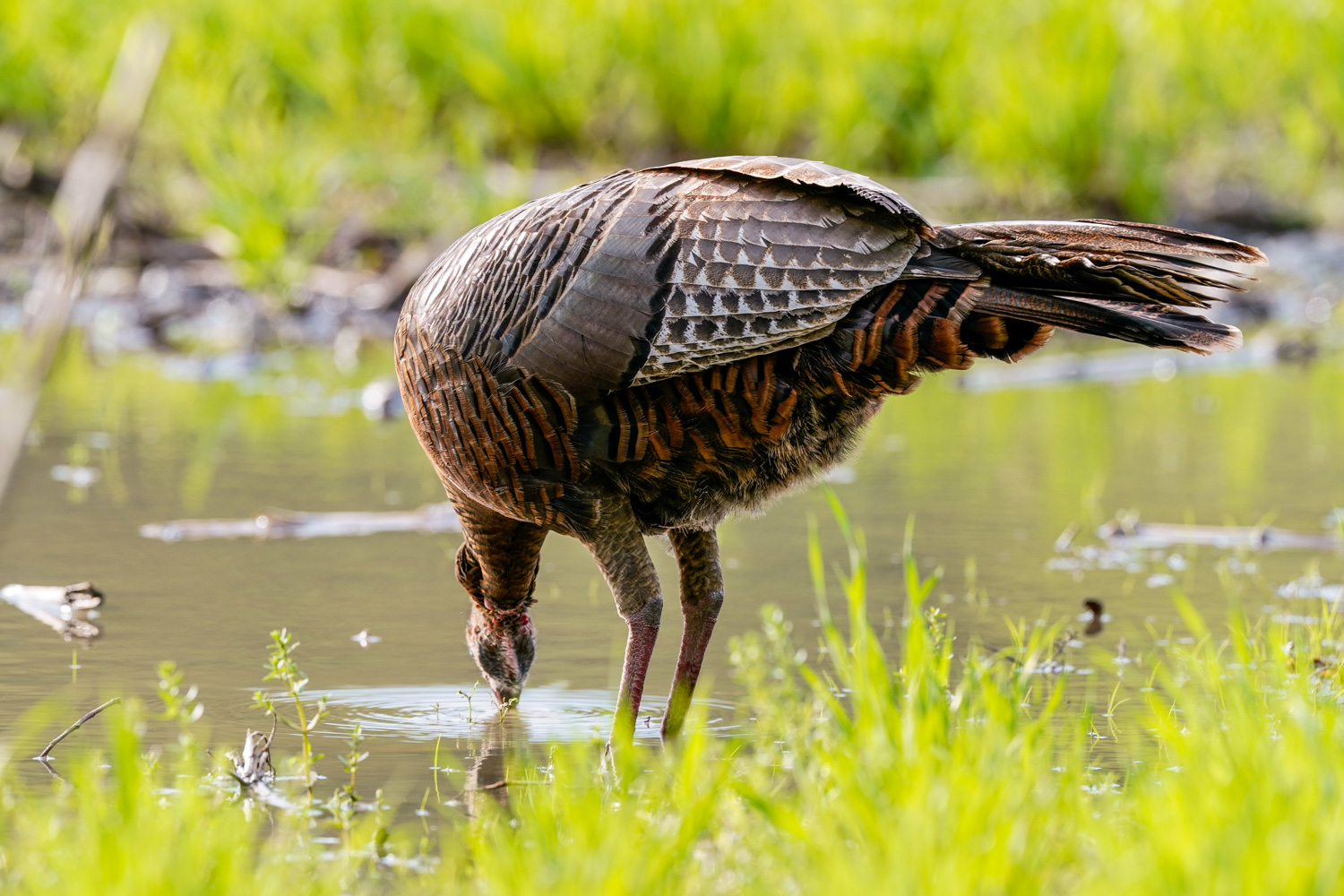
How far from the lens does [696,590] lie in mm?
4785

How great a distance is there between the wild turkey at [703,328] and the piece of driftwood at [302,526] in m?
2.08

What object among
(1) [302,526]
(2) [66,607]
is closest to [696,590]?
(2) [66,607]

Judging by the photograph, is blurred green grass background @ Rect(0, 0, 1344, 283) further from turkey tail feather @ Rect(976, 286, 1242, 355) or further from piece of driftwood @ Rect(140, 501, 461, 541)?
turkey tail feather @ Rect(976, 286, 1242, 355)

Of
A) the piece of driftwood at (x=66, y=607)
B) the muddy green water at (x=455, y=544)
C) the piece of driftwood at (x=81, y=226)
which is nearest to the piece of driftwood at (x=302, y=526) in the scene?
the muddy green water at (x=455, y=544)

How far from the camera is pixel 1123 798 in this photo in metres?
3.45

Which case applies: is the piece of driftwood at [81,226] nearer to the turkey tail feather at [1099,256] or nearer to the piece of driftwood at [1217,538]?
the turkey tail feather at [1099,256]

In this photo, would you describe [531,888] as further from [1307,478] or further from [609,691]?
[1307,478]

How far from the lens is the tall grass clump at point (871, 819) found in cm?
273

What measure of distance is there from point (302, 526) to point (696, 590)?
240 centimetres

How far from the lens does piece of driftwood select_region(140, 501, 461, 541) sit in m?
6.59

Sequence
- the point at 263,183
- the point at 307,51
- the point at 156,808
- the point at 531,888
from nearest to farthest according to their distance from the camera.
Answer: the point at 531,888 < the point at 156,808 < the point at 263,183 < the point at 307,51

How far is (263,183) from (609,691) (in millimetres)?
8538

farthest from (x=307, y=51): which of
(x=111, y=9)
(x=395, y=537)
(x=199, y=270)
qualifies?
(x=395, y=537)

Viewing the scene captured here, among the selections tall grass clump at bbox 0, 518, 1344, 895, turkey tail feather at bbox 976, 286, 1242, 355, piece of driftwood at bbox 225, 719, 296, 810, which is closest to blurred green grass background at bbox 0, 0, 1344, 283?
piece of driftwood at bbox 225, 719, 296, 810
